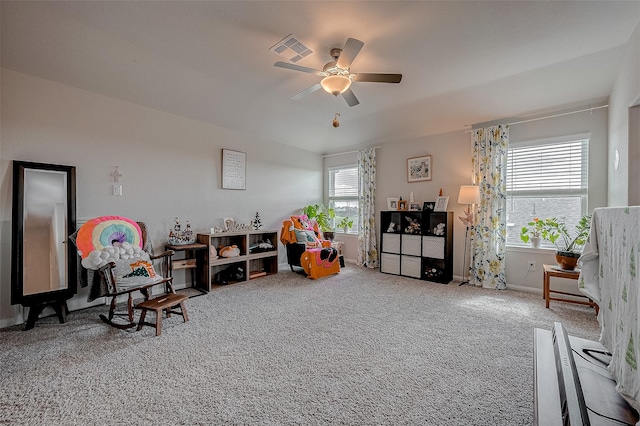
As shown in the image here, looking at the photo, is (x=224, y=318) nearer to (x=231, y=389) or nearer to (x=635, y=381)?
(x=231, y=389)

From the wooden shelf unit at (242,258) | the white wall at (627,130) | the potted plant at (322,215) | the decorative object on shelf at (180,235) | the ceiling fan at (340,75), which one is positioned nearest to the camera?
the white wall at (627,130)

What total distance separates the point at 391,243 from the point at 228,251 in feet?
9.32

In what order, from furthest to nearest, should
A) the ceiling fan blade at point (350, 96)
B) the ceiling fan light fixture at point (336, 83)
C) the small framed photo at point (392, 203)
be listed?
the small framed photo at point (392, 203), the ceiling fan blade at point (350, 96), the ceiling fan light fixture at point (336, 83)

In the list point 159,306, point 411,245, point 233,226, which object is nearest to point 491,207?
point 411,245

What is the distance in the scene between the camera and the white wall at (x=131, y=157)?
2742 millimetres

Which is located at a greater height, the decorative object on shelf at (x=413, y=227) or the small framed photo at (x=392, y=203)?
the small framed photo at (x=392, y=203)

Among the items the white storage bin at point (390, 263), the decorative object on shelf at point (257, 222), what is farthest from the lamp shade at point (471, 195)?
the decorative object on shelf at point (257, 222)

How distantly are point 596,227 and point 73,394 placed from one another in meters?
3.06

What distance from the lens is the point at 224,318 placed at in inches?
115

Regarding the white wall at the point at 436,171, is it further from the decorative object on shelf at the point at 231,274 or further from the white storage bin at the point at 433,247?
the decorative object on shelf at the point at 231,274

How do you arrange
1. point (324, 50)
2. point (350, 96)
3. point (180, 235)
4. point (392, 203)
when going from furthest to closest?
1. point (392, 203)
2. point (180, 235)
3. point (350, 96)
4. point (324, 50)

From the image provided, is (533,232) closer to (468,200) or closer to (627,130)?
(468,200)

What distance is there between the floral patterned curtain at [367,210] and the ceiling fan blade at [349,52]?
10.1ft

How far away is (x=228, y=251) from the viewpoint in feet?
13.7
